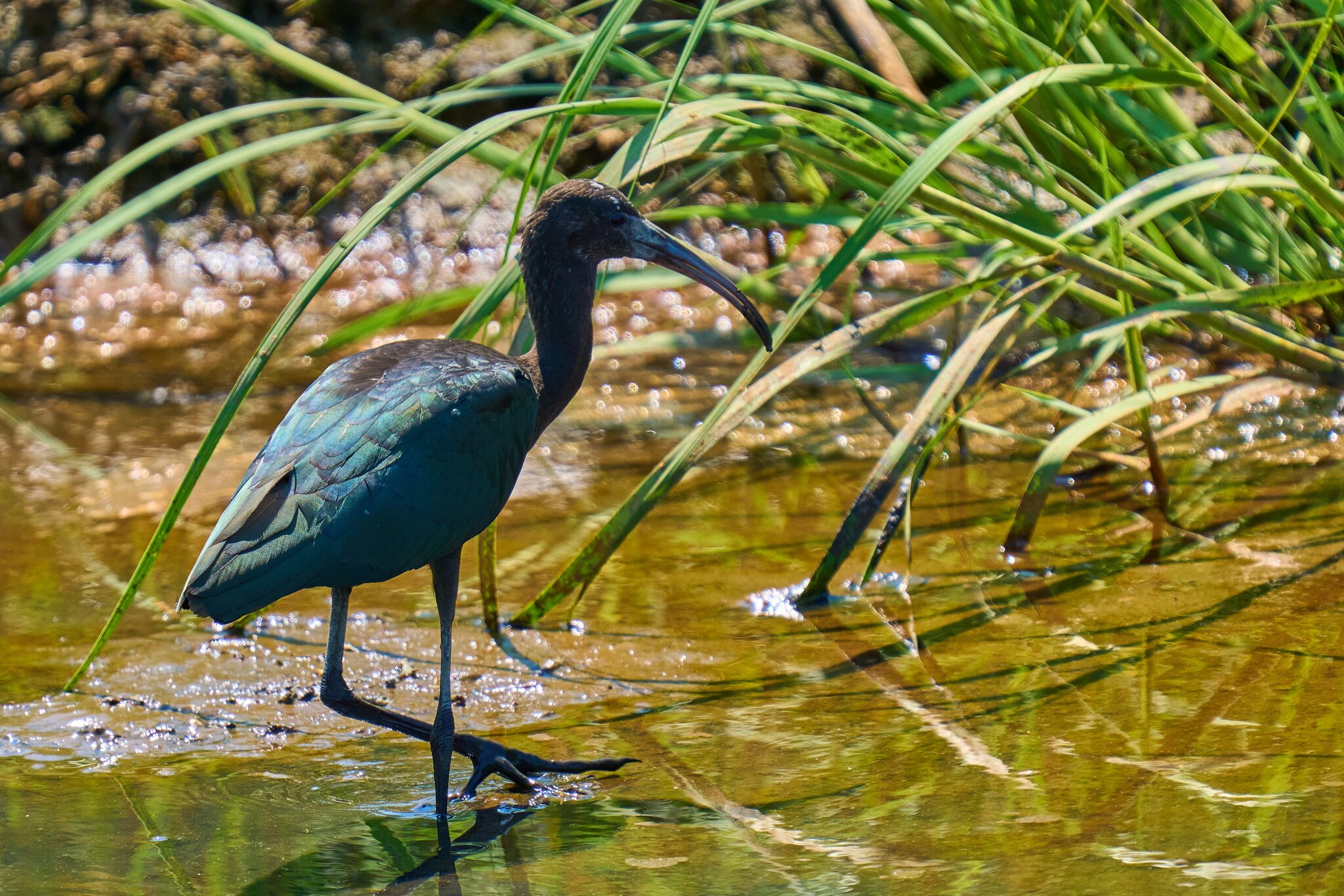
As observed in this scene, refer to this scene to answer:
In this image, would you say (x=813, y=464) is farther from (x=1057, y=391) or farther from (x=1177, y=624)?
(x=1177, y=624)

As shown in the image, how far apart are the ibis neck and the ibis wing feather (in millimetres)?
156

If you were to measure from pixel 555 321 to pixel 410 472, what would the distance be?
58 centimetres

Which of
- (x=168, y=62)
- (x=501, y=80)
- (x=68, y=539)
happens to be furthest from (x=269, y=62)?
(x=68, y=539)

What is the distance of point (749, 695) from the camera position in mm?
2965

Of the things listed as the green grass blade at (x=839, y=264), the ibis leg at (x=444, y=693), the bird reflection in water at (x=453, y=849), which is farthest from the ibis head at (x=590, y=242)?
the bird reflection in water at (x=453, y=849)

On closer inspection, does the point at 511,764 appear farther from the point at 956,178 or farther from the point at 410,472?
the point at 956,178

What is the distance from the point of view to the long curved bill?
10.2 ft

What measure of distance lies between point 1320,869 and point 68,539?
123 inches

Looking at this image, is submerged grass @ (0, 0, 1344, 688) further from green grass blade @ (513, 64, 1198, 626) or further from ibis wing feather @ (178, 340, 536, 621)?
ibis wing feather @ (178, 340, 536, 621)

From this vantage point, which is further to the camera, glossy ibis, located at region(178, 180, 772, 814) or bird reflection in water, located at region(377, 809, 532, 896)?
glossy ibis, located at region(178, 180, 772, 814)

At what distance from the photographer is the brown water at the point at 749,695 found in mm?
2326

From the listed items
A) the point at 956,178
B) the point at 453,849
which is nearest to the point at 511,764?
the point at 453,849

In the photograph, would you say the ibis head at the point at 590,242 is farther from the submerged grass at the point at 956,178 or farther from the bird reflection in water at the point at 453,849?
the bird reflection in water at the point at 453,849

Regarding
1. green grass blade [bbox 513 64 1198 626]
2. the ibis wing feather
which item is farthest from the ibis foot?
green grass blade [bbox 513 64 1198 626]
